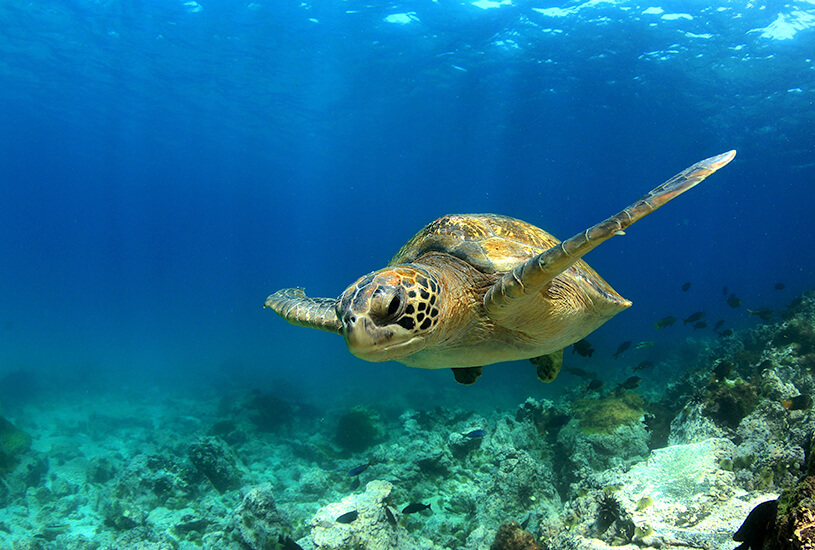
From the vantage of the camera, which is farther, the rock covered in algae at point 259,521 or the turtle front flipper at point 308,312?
the rock covered in algae at point 259,521

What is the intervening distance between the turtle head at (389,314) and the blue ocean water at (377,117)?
12.1m

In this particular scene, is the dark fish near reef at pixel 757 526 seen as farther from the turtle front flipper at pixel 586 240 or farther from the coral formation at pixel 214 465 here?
the coral formation at pixel 214 465

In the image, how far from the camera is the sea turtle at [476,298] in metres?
1.96

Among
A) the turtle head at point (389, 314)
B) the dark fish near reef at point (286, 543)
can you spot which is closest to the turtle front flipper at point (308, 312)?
the turtle head at point (389, 314)

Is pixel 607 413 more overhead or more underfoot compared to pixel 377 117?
more underfoot

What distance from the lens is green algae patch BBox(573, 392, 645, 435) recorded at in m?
6.40

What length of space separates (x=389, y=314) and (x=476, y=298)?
3.42 ft

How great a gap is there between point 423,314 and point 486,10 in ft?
62.7

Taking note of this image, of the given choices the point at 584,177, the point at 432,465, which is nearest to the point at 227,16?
the point at 432,465

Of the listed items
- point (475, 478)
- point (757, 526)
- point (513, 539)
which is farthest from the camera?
point (475, 478)

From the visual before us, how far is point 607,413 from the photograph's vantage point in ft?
22.2

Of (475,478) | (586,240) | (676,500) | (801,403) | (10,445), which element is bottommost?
(475,478)

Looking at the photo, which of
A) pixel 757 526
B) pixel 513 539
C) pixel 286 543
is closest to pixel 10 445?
pixel 286 543

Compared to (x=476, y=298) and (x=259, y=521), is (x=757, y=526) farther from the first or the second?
(x=259, y=521)
